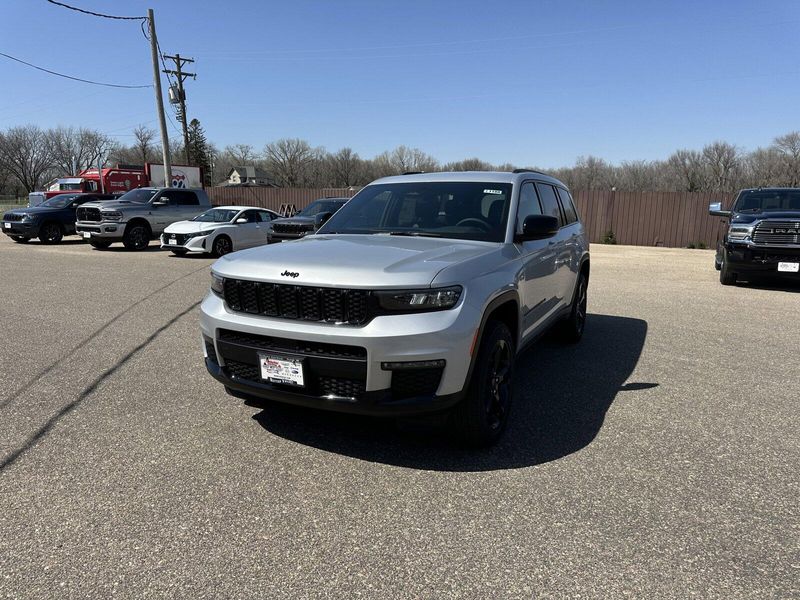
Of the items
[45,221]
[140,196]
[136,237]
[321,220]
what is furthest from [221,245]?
[321,220]

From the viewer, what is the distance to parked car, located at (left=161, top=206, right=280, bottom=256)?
14.6 m

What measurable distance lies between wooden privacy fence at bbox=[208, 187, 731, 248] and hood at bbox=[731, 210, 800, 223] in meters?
11.4

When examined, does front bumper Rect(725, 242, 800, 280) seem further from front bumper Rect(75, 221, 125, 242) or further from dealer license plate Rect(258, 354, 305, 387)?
front bumper Rect(75, 221, 125, 242)

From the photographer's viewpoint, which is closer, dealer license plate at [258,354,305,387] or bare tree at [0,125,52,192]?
dealer license plate at [258,354,305,387]

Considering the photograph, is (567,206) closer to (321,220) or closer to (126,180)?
(321,220)

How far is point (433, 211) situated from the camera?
448cm

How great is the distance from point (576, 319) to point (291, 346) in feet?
13.1

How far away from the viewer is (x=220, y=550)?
8.20ft

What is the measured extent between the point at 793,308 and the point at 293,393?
8.71m

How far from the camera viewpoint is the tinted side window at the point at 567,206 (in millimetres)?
5980

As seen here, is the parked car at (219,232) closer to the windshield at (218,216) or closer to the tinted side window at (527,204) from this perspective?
the windshield at (218,216)

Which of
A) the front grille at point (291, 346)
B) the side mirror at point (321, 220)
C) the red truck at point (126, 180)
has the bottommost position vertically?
the front grille at point (291, 346)

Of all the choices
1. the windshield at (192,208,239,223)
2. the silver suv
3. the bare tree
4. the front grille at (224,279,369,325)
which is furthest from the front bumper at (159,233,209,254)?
the bare tree

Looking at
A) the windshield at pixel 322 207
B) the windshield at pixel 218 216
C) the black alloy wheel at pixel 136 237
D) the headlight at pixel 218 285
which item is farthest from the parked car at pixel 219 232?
the headlight at pixel 218 285
